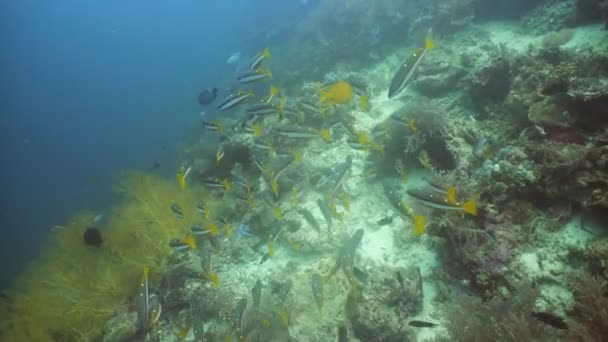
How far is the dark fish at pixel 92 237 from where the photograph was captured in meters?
7.82

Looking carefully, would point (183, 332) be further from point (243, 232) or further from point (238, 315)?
point (243, 232)

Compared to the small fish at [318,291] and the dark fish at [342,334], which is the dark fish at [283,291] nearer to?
the small fish at [318,291]

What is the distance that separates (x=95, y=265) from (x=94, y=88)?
387 feet

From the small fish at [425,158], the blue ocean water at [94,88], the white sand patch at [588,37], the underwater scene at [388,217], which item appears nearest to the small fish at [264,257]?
the underwater scene at [388,217]

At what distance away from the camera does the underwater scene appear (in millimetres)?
3836

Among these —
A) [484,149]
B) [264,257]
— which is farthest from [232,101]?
[484,149]

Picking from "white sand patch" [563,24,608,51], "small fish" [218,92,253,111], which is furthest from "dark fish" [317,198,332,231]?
"white sand patch" [563,24,608,51]

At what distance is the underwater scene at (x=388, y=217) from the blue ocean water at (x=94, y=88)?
3.72m

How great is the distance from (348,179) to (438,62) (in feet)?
15.9

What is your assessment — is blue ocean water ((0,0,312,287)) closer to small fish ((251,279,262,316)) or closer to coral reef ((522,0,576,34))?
small fish ((251,279,262,316))

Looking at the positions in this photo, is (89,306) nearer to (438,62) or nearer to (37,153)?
(438,62)

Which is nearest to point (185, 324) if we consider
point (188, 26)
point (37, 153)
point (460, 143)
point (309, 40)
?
point (460, 143)

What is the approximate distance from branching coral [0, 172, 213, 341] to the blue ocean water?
204cm

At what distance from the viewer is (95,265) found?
7703 mm
